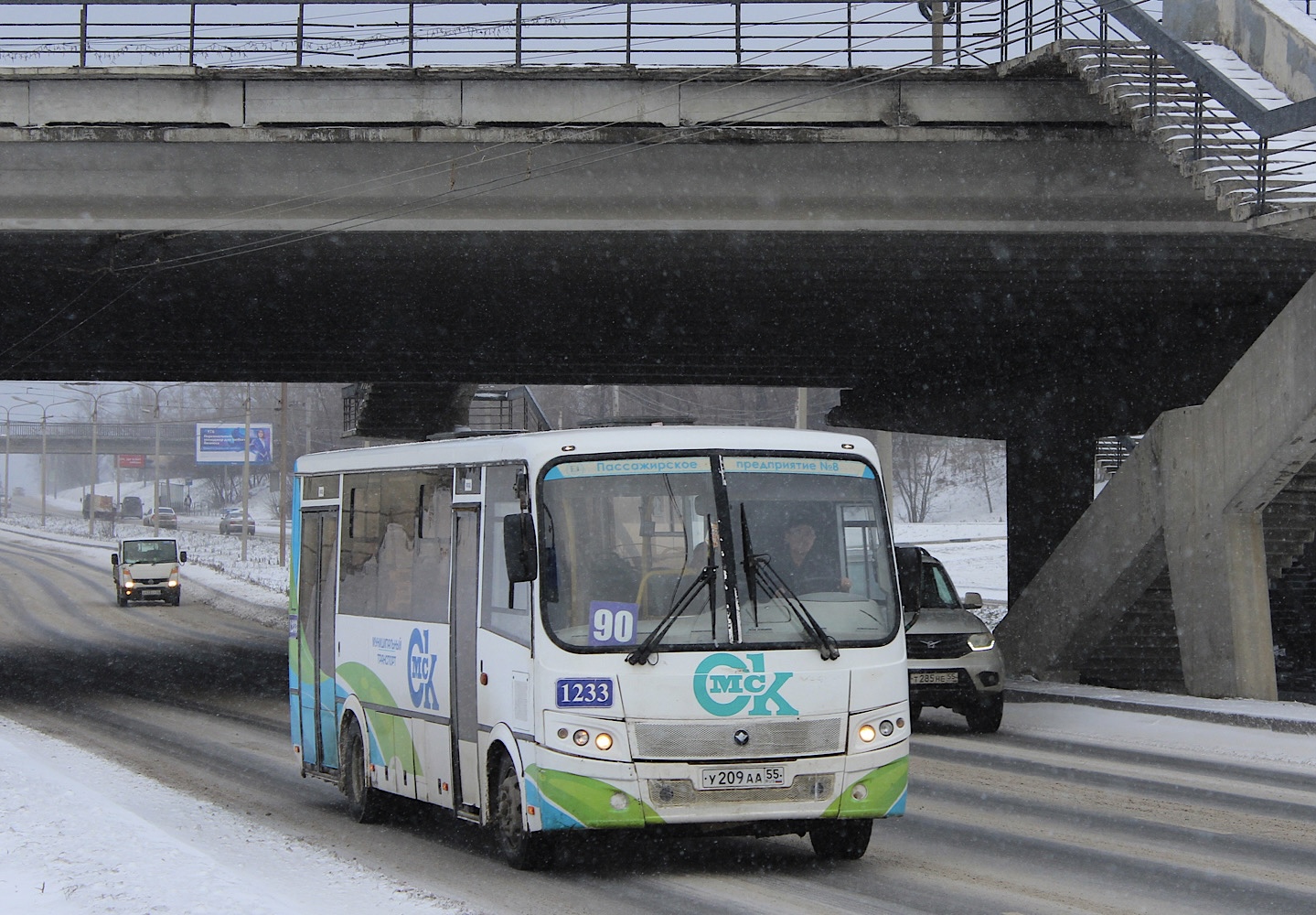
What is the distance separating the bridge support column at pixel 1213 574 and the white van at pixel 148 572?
36.2 metres

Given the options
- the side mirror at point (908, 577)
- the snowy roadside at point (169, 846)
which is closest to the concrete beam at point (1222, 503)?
the snowy roadside at point (169, 846)

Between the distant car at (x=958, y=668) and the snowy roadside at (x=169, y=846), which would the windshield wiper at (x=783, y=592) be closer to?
the snowy roadside at (x=169, y=846)

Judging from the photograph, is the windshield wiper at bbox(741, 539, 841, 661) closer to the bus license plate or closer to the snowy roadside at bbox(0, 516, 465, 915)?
the bus license plate

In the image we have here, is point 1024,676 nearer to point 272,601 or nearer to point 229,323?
point 229,323

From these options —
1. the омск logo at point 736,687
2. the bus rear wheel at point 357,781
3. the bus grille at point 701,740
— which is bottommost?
the bus rear wheel at point 357,781

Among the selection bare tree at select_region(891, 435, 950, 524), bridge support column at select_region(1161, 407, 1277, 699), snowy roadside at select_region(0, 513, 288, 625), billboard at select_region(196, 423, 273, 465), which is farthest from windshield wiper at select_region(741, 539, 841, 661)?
billboard at select_region(196, 423, 273, 465)

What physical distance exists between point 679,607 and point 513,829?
5.64 ft

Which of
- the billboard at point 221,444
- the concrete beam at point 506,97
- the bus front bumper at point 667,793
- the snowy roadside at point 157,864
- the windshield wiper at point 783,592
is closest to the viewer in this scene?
the snowy roadside at point 157,864

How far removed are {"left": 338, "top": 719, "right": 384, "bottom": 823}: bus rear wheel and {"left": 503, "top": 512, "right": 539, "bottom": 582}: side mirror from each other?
344 centimetres

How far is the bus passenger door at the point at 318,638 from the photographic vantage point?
13.8 meters

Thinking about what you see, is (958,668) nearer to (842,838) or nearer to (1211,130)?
(1211,130)

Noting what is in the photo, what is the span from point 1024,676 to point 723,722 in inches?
672

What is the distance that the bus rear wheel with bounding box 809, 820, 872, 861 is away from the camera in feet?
34.1

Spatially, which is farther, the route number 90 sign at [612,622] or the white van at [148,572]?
the white van at [148,572]
